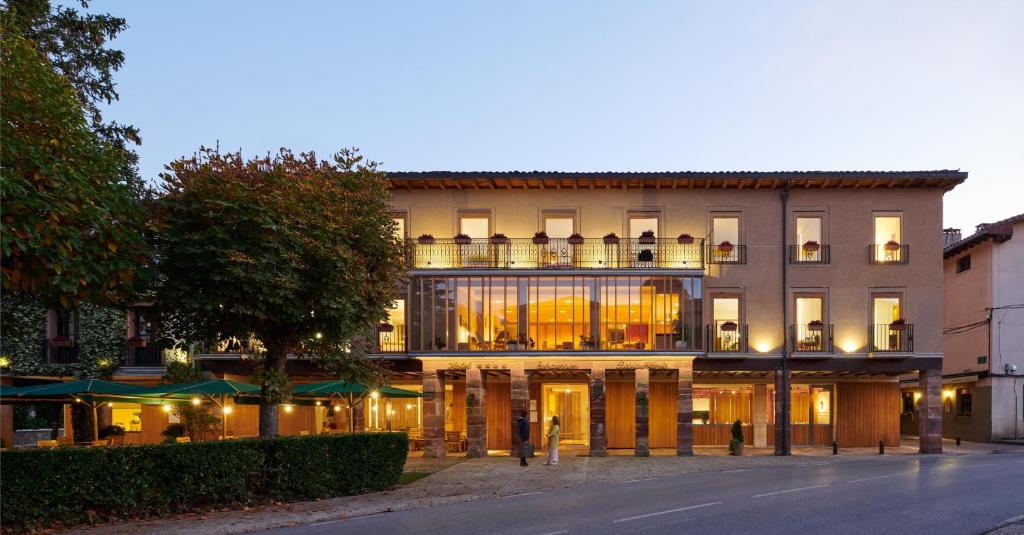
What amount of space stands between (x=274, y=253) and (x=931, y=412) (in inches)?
998

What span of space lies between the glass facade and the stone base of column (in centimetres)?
896

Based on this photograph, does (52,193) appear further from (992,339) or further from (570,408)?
(992,339)

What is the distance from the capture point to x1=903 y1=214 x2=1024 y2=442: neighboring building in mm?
36531

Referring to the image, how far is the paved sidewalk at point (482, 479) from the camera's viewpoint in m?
14.8

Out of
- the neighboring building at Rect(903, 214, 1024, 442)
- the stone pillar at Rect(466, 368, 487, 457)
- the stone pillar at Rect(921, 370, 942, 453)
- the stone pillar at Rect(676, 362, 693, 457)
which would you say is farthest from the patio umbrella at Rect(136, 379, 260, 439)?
the neighboring building at Rect(903, 214, 1024, 442)

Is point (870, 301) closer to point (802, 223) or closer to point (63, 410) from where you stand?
point (802, 223)

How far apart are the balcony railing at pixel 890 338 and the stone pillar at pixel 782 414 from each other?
3.45 m

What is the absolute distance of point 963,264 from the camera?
134ft

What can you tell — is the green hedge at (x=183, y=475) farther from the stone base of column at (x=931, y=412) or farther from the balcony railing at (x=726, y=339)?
the stone base of column at (x=931, y=412)

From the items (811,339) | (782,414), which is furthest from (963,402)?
(782,414)

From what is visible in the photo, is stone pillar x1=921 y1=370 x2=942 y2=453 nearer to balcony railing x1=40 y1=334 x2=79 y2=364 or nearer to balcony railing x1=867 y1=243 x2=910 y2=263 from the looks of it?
balcony railing x1=867 y1=243 x2=910 y2=263

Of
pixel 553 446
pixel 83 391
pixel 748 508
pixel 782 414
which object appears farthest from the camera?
pixel 782 414

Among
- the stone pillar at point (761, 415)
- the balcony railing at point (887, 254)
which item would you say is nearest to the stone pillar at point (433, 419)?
the stone pillar at point (761, 415)

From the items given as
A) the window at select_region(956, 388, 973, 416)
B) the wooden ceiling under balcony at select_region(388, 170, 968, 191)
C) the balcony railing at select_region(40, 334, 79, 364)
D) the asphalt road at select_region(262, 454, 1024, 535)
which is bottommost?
the window at select_region(956, 388, 973, 416)
